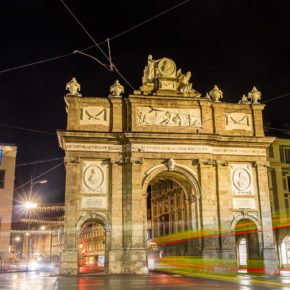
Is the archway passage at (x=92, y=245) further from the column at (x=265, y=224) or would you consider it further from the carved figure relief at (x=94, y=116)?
the column at (x=265, y=224)

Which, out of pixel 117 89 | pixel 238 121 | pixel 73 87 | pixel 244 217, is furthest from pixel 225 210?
pixel 73 87

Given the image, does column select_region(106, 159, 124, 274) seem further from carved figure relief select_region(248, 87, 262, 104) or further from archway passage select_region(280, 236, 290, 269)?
archway passage select_region(280, 236, 290, 269)

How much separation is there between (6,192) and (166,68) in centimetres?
1947

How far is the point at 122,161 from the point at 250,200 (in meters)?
10.2

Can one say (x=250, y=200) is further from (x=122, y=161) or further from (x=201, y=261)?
(x=122, y=161)

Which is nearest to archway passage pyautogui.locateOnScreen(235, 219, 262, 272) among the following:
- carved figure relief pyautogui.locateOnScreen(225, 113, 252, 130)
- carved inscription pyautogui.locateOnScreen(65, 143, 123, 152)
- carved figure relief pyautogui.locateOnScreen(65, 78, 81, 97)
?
carved figure relief pyautogui.locateOnScreen(225, 113, 252, 130)

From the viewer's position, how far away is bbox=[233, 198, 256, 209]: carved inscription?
30.1 m

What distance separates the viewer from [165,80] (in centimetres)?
3186

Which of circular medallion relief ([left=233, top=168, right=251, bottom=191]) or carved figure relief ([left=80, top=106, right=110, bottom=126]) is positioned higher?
carved figure relief ([left=80, top=106, right=110, bottom=126])

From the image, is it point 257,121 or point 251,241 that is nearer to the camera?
point 251,241

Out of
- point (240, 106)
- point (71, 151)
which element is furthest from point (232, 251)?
point (71, 151)

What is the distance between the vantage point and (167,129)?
98.9 feet

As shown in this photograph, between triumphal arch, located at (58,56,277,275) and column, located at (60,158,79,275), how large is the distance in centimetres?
7

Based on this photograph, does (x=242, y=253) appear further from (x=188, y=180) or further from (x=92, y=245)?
(x=92, y=245)
